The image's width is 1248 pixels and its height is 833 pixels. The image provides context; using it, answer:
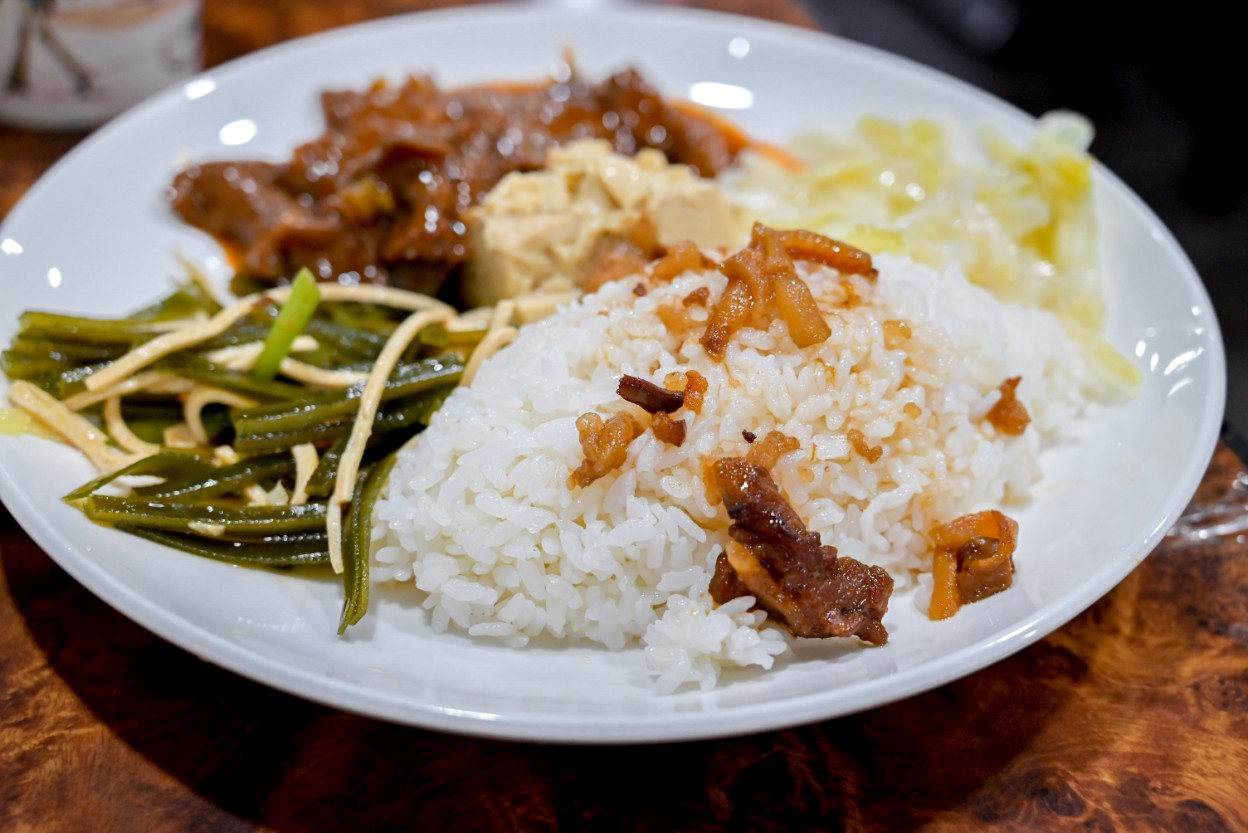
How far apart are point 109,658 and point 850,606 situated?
1.79m

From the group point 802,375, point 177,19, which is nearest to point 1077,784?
point 802,375

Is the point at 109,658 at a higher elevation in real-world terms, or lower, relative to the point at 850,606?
lower

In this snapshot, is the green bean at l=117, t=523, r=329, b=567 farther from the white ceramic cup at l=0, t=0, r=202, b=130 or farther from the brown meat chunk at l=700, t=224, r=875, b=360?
the white ceramic cup at l=0, t=0, r=202, b=130

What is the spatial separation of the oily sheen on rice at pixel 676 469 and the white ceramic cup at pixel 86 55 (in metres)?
2.63

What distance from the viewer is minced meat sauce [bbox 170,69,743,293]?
3.88 meters

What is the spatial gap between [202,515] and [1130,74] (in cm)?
618

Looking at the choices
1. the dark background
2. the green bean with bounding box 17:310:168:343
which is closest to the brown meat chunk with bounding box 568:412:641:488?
the green bean with bounding box 17:310:168:343

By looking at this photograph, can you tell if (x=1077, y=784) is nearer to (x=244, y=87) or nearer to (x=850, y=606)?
(x=850, y=606)

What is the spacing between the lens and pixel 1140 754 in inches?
94.3

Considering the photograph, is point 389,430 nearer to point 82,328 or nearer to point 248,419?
point 248,419

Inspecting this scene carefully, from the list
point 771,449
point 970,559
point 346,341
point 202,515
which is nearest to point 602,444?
point 771,449

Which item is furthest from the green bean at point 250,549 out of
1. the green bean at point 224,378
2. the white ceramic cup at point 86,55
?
the white ceramic cup at point 86,55

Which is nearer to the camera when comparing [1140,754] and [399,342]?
[1140,754]

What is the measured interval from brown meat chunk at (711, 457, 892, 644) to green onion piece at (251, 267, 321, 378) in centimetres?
153
